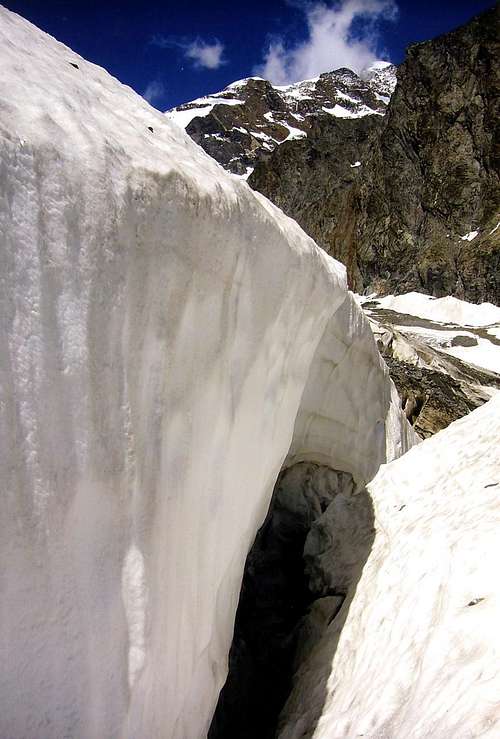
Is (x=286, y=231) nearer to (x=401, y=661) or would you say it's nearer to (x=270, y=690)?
(x=401, y=661)

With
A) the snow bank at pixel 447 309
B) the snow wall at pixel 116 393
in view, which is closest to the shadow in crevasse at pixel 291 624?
the snow wall at pixel 116 393

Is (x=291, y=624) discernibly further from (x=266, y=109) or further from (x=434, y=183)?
(x=266, y=109)

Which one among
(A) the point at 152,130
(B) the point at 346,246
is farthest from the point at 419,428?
(B) the point at 346,246

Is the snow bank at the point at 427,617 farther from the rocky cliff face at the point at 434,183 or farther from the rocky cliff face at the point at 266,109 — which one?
the rocky cliff face at the point at 266,109

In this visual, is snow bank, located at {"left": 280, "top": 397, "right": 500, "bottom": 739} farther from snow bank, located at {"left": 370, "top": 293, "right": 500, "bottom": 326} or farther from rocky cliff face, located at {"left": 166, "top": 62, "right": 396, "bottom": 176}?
rocky cliff face, located at {"left": 166, "top": 62, "right": 396, "bottom": 176}

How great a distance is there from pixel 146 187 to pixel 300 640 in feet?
5.62

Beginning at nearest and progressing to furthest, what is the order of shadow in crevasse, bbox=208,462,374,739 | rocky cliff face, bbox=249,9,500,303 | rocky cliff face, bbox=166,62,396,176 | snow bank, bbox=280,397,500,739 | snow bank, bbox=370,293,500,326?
snow bank, bbox=280,397,500,739 → shadow in crevasse, bbox=208,462,374,739 → snow bank, bbox=370,293,500,326 → rocky cliff face, bbox=249,9,500,303 → rocky cliff face, bbox=166,62,396,176

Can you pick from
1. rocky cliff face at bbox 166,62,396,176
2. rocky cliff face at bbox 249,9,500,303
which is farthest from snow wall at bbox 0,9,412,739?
rocky cliff face at bbox 166,62,396,176

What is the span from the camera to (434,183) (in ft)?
70.2

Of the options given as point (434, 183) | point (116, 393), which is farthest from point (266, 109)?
point (116, 393)

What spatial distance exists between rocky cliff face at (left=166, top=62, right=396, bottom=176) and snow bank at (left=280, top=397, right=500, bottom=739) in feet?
172

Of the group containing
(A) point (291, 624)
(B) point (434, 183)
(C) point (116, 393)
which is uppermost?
(B) point (434, 183)

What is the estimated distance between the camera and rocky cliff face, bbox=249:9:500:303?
62.6 ft

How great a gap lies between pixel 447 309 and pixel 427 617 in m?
15.2
